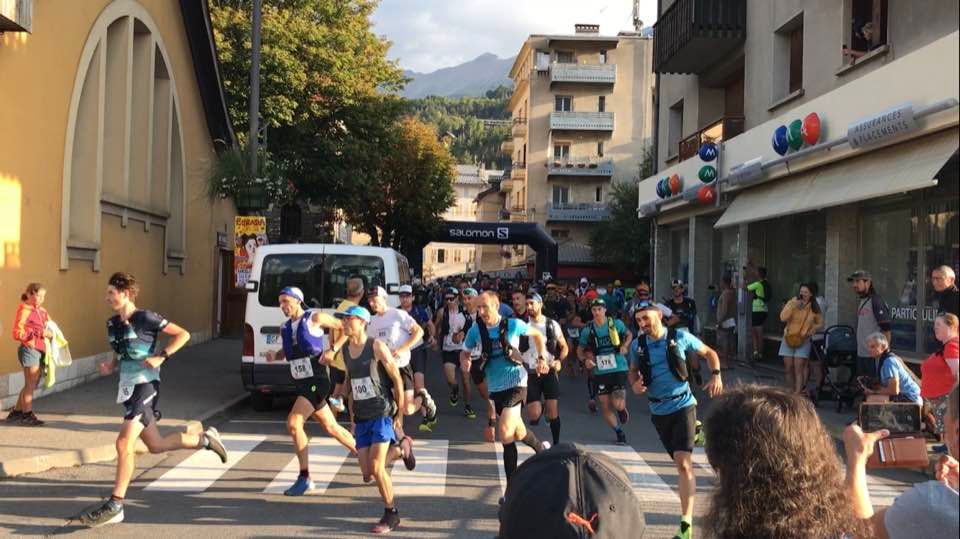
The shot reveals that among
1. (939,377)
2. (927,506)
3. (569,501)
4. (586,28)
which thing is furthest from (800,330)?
(586,28)

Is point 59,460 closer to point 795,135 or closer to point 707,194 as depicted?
point 795,135

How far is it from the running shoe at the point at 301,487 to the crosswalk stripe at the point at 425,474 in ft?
2.52

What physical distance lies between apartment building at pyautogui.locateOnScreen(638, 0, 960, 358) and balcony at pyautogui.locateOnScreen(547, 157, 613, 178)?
40.0m

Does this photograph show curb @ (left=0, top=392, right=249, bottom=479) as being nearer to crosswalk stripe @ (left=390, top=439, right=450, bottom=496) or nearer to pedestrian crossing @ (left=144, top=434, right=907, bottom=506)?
pedestrian crossing @ (left=144, top=434, right=907, bottom=506)

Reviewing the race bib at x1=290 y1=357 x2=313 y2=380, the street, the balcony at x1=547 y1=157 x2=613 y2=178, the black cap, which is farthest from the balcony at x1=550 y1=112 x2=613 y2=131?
the black cap

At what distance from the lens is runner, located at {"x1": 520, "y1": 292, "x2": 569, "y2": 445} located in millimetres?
9445

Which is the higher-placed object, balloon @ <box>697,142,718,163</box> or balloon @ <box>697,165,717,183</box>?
balloon @ <box>697,142,718,163</box>

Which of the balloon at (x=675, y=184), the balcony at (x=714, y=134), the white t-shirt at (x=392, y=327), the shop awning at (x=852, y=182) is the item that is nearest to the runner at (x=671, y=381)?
the shop awning at (x=852, y=182)

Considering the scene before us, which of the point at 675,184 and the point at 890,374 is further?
the point at 675,184

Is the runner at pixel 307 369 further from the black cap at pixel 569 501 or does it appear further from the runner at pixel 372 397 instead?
the black cap at pixel 569 501

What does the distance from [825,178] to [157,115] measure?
45.2 feet

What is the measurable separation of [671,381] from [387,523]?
247 cm

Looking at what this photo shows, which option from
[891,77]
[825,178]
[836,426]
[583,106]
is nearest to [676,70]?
[825,178]

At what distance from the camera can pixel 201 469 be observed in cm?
905
